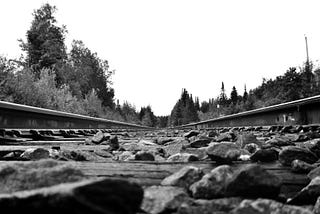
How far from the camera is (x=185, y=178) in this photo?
4.40 ft

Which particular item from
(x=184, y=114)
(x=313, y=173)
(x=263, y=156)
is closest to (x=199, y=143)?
(x=263, y=156)

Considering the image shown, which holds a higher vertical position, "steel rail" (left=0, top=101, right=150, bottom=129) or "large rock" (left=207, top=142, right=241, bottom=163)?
"steel rail" (left=0, top=101, right=150, bottom=129)

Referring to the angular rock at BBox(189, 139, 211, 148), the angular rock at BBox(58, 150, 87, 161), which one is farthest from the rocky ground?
the angular rock at BBox(189, 139, 211, 148)

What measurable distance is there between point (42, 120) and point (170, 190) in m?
6.13

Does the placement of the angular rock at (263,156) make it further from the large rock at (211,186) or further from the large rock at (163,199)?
the large rock at (163,199)

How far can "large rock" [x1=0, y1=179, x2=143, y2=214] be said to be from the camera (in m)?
0.72

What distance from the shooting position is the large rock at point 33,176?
1.00 m

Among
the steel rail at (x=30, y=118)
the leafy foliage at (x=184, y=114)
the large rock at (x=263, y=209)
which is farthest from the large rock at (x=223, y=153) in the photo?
the leafy foliage at (x=184, y=114)

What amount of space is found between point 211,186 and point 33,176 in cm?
61

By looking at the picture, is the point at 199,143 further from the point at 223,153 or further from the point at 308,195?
the point at 308,195

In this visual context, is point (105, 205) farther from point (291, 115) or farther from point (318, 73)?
point (318, 73)

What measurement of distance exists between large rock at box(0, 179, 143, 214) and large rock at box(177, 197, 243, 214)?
0.24 m

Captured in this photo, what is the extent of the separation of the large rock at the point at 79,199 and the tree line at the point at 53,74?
13849 mm

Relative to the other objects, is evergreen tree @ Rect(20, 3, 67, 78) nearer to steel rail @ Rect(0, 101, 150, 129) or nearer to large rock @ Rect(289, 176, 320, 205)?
steel rail @ Rect(0, 101, 150, 129)
